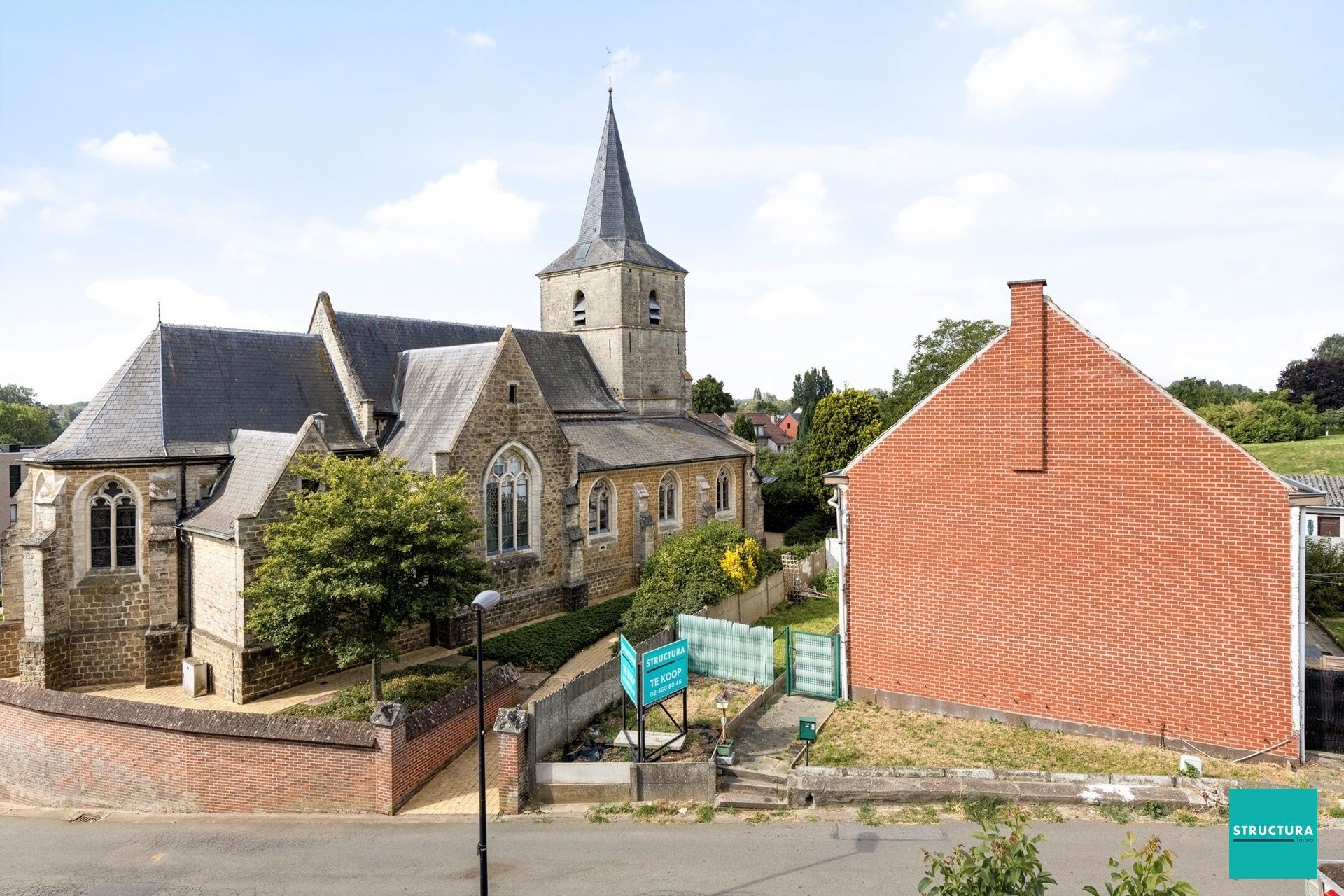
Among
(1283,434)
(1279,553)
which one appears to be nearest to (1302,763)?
(1279,553)

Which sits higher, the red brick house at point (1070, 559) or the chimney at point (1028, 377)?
the chimney at point (1028, 377)

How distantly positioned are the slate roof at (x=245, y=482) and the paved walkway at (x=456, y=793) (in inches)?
330

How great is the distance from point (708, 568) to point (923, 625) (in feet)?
24.5

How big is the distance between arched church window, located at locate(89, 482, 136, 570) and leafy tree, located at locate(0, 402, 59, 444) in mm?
86184

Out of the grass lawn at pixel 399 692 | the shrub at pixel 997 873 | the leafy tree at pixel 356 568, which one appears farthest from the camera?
the grass lawn at pixel 399 692

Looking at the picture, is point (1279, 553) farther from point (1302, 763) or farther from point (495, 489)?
point (495, 489)

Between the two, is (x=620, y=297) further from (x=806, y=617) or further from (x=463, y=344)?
(x=806, y=617)

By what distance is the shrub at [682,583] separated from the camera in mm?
22172

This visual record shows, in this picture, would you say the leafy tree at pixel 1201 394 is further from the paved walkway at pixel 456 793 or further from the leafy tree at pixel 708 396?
the paved walkway at pixel 456 793

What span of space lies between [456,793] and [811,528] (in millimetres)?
30847

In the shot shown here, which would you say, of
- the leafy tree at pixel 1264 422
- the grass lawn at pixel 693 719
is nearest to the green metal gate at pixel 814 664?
the grass lawn at pixel 693 719

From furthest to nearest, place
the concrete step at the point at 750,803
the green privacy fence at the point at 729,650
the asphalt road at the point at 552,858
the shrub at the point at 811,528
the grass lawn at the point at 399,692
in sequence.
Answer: the shrub at the point at 811,528 → the green privacy fence at the point at 729,650 → the grass lawn at the point at 399,692 → the concrete step at the point at 750,803 → the asphalt road at the point at 552,858

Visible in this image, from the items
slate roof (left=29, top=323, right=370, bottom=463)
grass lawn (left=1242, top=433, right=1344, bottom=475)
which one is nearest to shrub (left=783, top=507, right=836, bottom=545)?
slate roof (left=29, top=323, right=370, bottom=463)

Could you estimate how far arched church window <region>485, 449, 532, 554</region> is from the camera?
25219 millimetres
